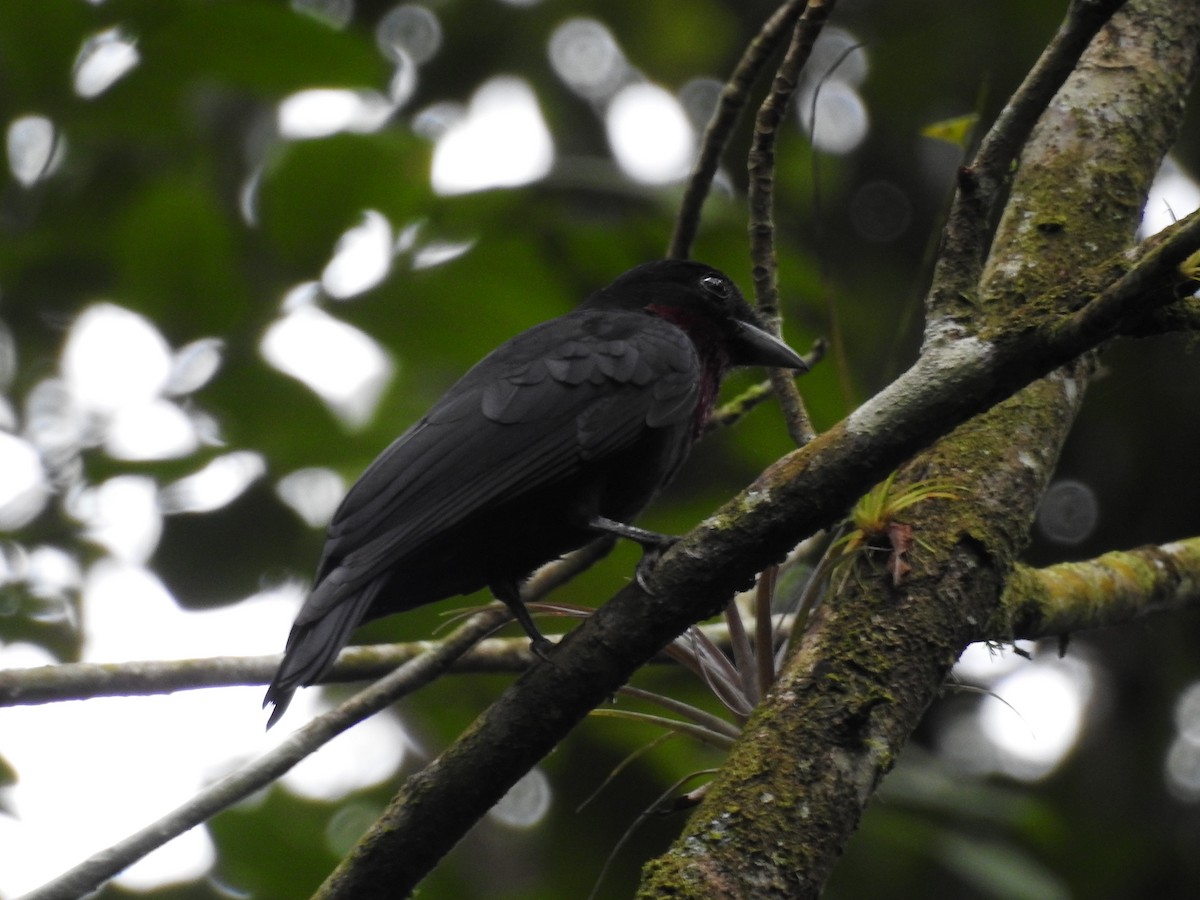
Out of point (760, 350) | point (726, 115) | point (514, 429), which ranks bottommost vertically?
point (514, 429)

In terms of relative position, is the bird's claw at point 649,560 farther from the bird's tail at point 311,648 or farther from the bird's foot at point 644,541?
the bird's tail at point 311,648

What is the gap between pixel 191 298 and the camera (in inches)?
140

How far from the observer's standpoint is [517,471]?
3166 mm

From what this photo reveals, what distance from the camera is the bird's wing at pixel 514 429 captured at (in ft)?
10.2

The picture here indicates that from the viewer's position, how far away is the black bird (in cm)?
306

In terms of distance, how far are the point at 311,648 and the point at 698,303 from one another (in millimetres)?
1757

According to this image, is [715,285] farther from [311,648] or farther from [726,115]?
[311,648]

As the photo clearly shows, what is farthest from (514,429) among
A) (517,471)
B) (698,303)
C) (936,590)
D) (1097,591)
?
(1097,591)

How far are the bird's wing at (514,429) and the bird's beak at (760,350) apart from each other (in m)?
0.22

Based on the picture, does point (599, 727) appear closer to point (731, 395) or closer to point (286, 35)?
point (731, 395)

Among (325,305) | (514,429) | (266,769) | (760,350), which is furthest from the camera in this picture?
(760,350)

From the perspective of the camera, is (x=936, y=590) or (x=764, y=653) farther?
(x=764, y=653)

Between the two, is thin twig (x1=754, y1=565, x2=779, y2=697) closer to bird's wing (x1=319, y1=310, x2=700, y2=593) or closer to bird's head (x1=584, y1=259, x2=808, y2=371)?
bird's wing (x1=319, y1=310, x2=700, y2=593)

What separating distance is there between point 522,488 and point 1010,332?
1309 millimetres
